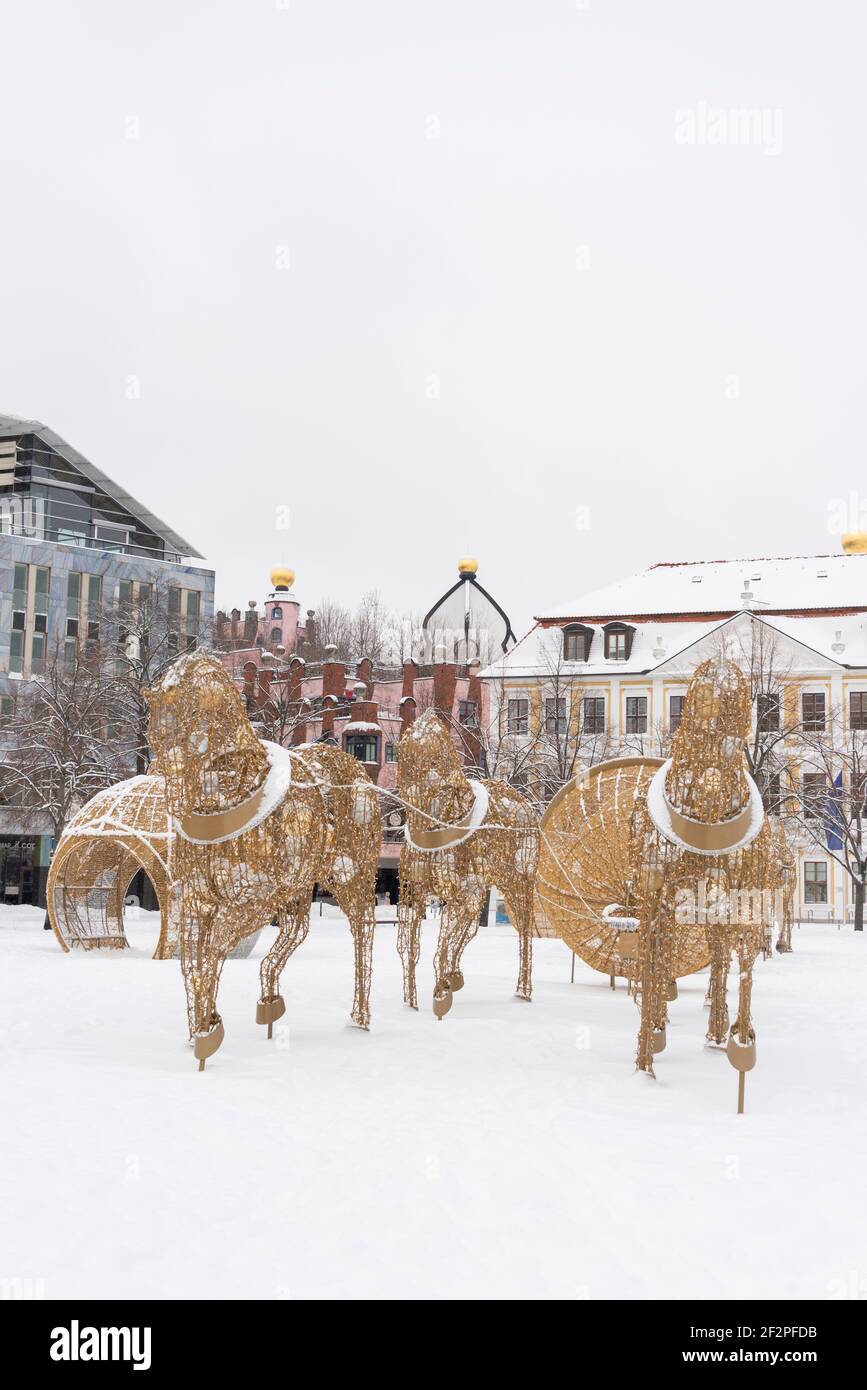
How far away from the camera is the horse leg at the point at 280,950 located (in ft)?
40.6

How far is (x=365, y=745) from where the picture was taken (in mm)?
45781

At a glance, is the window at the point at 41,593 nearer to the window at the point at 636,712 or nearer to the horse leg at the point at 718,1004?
the window at the point at 636,712

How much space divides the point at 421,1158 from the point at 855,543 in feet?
153

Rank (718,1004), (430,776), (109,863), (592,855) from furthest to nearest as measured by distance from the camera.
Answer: (109,863)
(592,855)
(430,776)
(718,1004)

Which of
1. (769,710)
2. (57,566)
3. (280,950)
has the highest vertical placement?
(57,566)

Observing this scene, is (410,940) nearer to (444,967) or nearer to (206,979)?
(444,967)

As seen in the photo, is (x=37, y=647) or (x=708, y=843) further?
(x=37, y=647)

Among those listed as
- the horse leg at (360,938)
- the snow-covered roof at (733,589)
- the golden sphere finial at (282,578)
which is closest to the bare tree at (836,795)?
the snow-covered roof at (733,589)

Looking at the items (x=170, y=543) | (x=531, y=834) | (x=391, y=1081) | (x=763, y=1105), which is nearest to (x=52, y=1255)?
(x=391, y=1081)

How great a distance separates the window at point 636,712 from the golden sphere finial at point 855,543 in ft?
35.7

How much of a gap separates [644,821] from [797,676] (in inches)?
1327

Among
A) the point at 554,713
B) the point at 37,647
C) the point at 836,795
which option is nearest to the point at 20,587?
the point at 37,647

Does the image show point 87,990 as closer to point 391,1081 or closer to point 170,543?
A: point 391,1081
